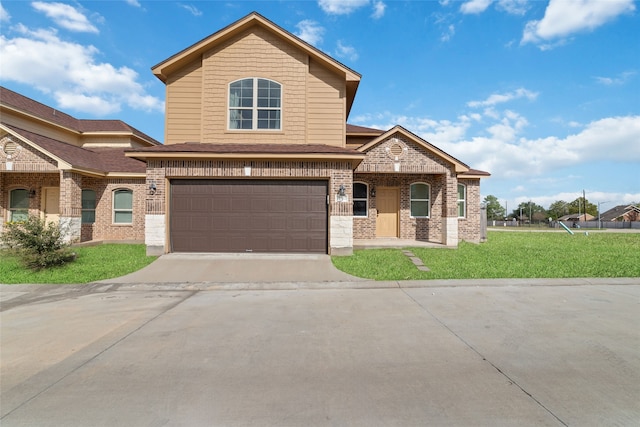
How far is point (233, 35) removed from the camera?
40.8ft

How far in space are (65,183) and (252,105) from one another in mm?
8337

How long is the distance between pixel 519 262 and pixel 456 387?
27.6ft

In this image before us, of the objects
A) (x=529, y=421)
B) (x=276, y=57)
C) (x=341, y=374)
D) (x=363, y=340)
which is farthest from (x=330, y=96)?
(x=529, y=421)

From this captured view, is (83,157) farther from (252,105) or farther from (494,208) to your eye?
(494,208)

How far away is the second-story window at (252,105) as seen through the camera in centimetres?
1231

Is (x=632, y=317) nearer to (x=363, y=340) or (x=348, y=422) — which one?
(x=363, y=340)

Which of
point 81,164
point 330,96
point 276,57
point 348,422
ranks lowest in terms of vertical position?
point 348,422

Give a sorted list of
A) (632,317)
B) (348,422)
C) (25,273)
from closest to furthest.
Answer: (348,422), (632,317), (25,273)

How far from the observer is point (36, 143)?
13.1 m

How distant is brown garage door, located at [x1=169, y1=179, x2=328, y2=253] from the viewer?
36.7 ft

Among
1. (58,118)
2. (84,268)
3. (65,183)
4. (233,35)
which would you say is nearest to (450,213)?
(233,35)

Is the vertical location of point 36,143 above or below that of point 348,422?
above

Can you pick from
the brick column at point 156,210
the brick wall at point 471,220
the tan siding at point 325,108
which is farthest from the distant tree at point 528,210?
the brick column at point 156,210

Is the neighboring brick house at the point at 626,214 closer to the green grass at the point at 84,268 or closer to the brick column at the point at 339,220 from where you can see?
the brick column at the point at 339,220
